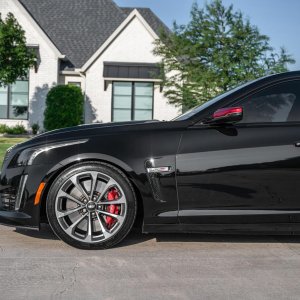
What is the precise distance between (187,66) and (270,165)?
57.8 ft

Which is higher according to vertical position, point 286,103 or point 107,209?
point 286,103

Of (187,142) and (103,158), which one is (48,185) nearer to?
(103,158)

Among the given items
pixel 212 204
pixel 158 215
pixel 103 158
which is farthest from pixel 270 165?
pixel 103 158

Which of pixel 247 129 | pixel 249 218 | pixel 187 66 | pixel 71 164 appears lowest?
pixel 249 218

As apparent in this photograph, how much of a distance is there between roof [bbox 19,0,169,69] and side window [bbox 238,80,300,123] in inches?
969

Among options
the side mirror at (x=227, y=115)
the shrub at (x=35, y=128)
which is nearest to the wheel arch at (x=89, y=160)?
the side mirror at (x=227, y=115)

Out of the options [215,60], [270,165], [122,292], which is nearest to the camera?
[122,292]

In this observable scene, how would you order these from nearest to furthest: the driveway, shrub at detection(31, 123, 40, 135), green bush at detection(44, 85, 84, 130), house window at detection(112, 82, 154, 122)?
the driveway, green bush at detection(44, 85, 84, 130), shrub at detection(31, 123, 40, 135), house window at detection(112, 82, 154, 122)

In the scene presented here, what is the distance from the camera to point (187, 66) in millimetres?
21969

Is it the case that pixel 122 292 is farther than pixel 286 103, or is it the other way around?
pixel 286 103

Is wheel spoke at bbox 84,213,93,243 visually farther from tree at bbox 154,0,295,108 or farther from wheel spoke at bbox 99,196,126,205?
tree at bbox 154,0,295,108

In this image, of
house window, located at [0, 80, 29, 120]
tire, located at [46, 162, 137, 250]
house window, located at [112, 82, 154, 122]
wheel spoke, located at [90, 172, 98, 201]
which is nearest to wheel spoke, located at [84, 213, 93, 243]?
tire, located at [46, 162, 137, 250]

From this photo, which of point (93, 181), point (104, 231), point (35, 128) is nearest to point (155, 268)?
point (104, 231)

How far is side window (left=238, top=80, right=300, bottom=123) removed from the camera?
4.95 metres
